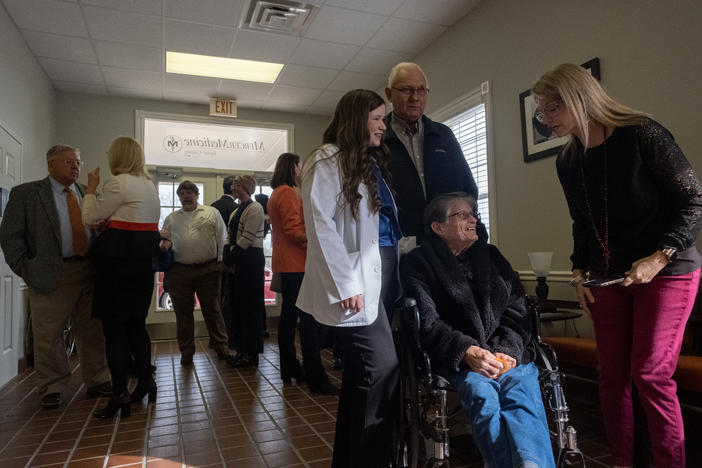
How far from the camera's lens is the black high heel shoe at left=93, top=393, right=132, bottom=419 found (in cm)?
264

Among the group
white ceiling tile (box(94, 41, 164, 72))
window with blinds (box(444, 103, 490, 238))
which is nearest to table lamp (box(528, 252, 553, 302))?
window with blinds (box(444, 103, 490, 238))

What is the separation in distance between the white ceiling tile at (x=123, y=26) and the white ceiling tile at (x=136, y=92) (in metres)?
1.36

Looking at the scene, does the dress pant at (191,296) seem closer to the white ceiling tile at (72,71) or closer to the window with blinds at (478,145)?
the window with blinds at (478,145)

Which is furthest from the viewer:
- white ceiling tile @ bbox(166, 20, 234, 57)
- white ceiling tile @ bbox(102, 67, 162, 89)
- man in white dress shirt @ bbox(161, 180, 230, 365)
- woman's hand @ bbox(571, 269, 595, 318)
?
white ceiling tile @ bbox(102, 67, 162, 89)

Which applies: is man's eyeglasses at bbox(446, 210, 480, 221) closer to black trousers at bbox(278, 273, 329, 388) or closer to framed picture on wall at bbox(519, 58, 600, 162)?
black trousers at bbox(278, 273, 329, 388)

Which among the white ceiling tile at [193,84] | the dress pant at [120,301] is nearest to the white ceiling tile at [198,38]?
the white ceiling tile at [193,84]

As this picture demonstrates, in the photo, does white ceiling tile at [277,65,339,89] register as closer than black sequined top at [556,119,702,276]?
No

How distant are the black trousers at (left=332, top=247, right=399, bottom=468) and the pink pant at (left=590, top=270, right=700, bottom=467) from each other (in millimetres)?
792

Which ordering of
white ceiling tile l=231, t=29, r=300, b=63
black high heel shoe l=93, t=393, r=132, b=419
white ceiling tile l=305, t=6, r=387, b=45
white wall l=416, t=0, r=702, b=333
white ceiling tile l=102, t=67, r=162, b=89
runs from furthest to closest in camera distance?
white ceiling tile l=102, t=67, r=162, b=89 < white ceiling tile l=231, t=29, r=300, b=63 < white ceiling tile l=305, t=6, r=387, b=45 < black high heel shoe l=93, t=393, r=132, b=419 < white wall l=416, t=0, r=702, b=333

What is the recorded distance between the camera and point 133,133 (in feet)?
19.9

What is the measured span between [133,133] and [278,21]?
288 cm

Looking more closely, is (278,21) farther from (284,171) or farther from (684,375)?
(684,375)

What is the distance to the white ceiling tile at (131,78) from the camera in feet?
17.3

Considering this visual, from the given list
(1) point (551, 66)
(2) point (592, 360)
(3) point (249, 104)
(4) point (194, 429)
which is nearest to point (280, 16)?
(1) point (551, 66)
